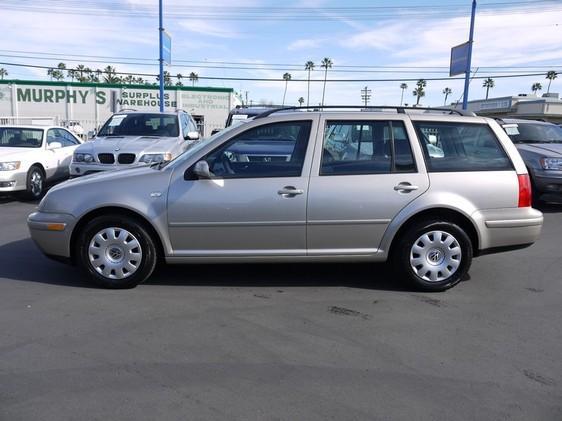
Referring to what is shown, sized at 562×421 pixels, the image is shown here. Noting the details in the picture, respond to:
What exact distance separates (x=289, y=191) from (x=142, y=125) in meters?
6.18

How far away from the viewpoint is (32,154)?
975 cm

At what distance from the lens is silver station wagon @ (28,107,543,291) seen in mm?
4477

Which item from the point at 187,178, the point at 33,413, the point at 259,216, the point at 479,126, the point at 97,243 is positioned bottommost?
the point at 33,413

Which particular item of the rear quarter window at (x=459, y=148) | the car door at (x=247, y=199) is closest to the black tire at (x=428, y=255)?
the rear quarter window at (x=459, y=148)

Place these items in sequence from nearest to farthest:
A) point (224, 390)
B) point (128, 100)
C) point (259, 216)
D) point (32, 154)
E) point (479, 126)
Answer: point (224, 390), point (259, 216), point (479, 126), point (32, 154), point (128, 100)

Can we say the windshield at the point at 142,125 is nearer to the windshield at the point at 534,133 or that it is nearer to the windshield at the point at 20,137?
the windshield at the point at 20,137

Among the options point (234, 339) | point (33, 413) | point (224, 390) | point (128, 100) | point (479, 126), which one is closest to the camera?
point (33, 413)

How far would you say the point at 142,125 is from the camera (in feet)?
31.9

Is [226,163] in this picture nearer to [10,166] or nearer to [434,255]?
[434,255]

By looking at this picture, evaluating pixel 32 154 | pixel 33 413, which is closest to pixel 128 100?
pixel 32 154

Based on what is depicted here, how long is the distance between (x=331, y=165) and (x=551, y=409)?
102 inches

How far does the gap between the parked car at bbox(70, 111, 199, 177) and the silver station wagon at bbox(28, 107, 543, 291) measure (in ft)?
10.1

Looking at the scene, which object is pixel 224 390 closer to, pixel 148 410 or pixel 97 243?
pixel 148 410

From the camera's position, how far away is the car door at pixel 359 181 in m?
4.50
